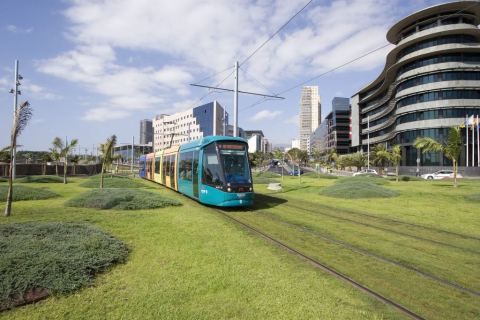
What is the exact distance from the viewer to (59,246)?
5645 millimetres

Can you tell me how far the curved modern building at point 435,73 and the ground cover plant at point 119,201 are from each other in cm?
5767

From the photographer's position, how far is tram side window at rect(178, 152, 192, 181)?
1565cm

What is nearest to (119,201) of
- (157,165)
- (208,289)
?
(208,289)

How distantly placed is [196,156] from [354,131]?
88.4 m

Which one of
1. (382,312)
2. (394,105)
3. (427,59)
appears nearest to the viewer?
(382,312)

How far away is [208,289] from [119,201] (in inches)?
370

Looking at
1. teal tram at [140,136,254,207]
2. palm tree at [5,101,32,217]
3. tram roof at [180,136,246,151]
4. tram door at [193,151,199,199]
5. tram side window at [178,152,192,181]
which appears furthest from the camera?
tram side window at [178,152,192,181]

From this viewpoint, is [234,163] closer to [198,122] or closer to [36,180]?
[36,180]

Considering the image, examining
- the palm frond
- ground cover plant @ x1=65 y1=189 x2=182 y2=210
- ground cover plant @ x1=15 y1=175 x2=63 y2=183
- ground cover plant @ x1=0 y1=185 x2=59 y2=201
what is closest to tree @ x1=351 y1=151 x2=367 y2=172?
the palm frond

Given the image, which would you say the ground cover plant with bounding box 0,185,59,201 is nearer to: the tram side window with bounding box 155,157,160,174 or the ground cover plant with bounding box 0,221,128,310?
the ground cover plant with bounding box 0,221,128,310

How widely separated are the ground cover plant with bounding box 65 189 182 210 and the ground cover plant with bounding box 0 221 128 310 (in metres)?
5.15

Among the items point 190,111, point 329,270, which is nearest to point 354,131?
point 190,111

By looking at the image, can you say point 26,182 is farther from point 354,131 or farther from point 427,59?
point 354,131

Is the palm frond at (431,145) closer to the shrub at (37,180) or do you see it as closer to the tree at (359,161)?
the shrub at (37,180)
